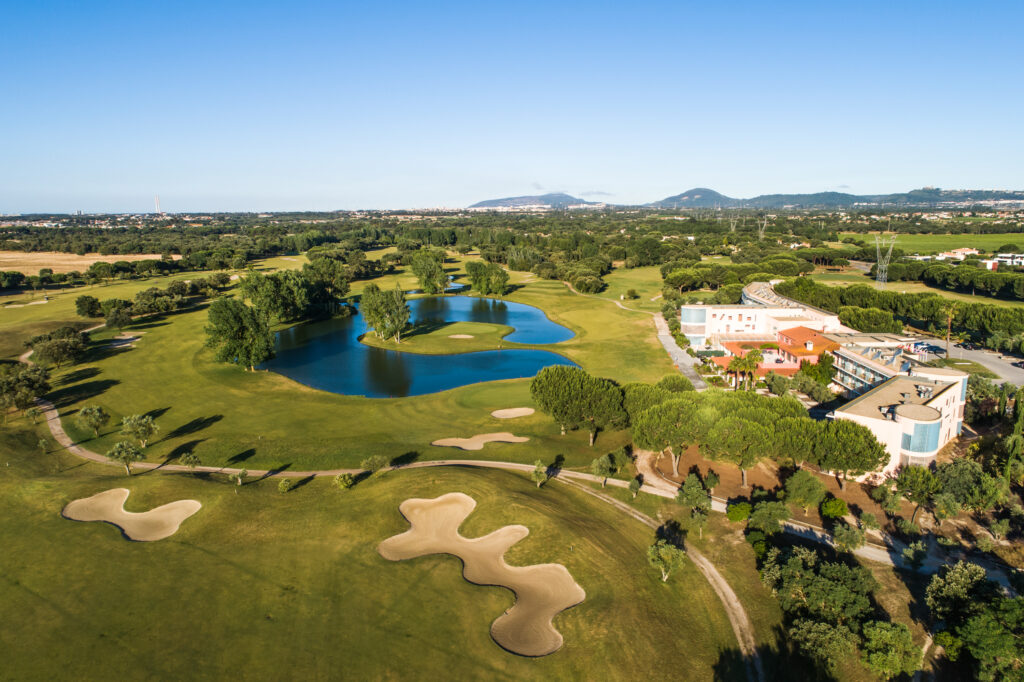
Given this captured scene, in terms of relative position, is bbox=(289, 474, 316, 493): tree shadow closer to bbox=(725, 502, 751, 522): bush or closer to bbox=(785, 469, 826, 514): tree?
bbox=(725, 502, 751, 522): bush

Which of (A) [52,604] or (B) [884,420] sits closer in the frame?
(A) [52,604]

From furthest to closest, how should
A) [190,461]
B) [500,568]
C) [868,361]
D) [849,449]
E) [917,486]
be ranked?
[868,361], [190,461], [849,449], [917,486], [500,568]

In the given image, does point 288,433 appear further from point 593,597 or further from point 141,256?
point 141,256

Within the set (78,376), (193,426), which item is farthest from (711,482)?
(78,376)

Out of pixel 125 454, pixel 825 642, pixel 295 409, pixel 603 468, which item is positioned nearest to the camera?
pixel 825 642

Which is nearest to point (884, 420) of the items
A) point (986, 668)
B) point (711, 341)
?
point (986, 668)

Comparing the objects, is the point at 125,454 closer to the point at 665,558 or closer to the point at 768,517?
the point at 665,558
